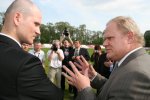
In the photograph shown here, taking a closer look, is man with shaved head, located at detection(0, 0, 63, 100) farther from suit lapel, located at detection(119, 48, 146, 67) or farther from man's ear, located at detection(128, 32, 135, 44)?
man's ear, located at detection(128, 32, 135, 44)

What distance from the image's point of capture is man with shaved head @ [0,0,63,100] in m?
2.57

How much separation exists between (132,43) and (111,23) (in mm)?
345

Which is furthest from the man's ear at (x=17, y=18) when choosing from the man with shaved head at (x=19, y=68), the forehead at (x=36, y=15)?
the forehead at (x=36, y=15)

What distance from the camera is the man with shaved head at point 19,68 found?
8.44ft

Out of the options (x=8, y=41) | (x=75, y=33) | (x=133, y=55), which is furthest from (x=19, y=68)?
(x=75, y=33)

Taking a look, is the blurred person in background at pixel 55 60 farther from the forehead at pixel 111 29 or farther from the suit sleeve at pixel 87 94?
the suit sleeve at pixel 87 94

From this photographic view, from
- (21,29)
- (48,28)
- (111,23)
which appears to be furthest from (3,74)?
(48,28)

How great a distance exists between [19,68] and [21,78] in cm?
8

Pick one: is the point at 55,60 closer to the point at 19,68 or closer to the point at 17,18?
the point at 17,18

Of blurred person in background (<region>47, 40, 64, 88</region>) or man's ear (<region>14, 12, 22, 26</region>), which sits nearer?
man's ear (<region>14, 12, 22, 26</region>)

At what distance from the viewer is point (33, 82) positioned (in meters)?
2.62

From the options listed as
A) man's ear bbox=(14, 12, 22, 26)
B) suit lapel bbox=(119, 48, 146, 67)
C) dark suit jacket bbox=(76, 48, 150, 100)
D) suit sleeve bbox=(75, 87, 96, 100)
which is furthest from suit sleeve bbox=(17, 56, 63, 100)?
suit lapel bbox=(119, 48, 146, 67)

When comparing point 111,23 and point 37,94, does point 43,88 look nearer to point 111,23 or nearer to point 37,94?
point 37,94

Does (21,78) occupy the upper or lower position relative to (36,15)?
lower
